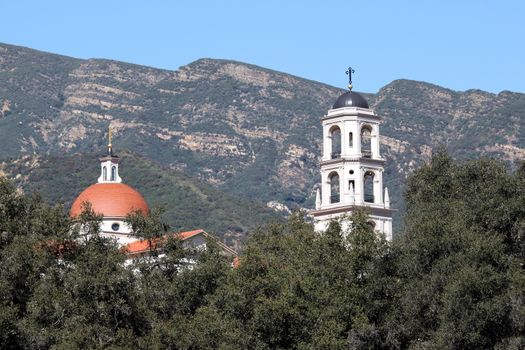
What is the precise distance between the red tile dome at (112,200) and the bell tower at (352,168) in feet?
62.8

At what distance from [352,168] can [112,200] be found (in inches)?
968

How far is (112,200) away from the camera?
123m

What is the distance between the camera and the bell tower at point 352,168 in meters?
105

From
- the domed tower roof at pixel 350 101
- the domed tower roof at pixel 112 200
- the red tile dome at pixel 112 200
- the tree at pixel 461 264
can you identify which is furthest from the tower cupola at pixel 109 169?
the tree at pixel 461 264

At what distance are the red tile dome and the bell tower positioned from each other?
19.1m

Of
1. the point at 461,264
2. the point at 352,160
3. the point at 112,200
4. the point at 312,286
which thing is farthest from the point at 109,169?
the point at 461,264

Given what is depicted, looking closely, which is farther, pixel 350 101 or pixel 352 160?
pixel 350 101

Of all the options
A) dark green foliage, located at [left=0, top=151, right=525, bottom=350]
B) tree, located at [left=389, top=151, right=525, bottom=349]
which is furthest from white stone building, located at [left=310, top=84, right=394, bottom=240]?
tree, located at [left=389, top=151, right=525, bottom=349]

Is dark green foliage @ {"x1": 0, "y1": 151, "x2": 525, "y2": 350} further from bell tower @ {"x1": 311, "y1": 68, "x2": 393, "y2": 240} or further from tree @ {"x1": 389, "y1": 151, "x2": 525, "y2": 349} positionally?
bell tower @ {"x1": 311, "y1": 68, "x2": 393, "y2": 240}

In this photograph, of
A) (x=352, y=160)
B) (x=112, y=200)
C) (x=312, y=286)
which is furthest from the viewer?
(x=112, y=200)

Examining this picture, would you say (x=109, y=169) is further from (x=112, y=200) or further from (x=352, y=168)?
(x=352, y=168)

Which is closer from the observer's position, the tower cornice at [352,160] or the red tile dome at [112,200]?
the tower cornice at [352,160]

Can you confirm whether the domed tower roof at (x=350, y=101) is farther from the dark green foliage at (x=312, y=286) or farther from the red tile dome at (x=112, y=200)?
the dark green foliage at (x=312, y=286)

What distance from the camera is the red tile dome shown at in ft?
398
